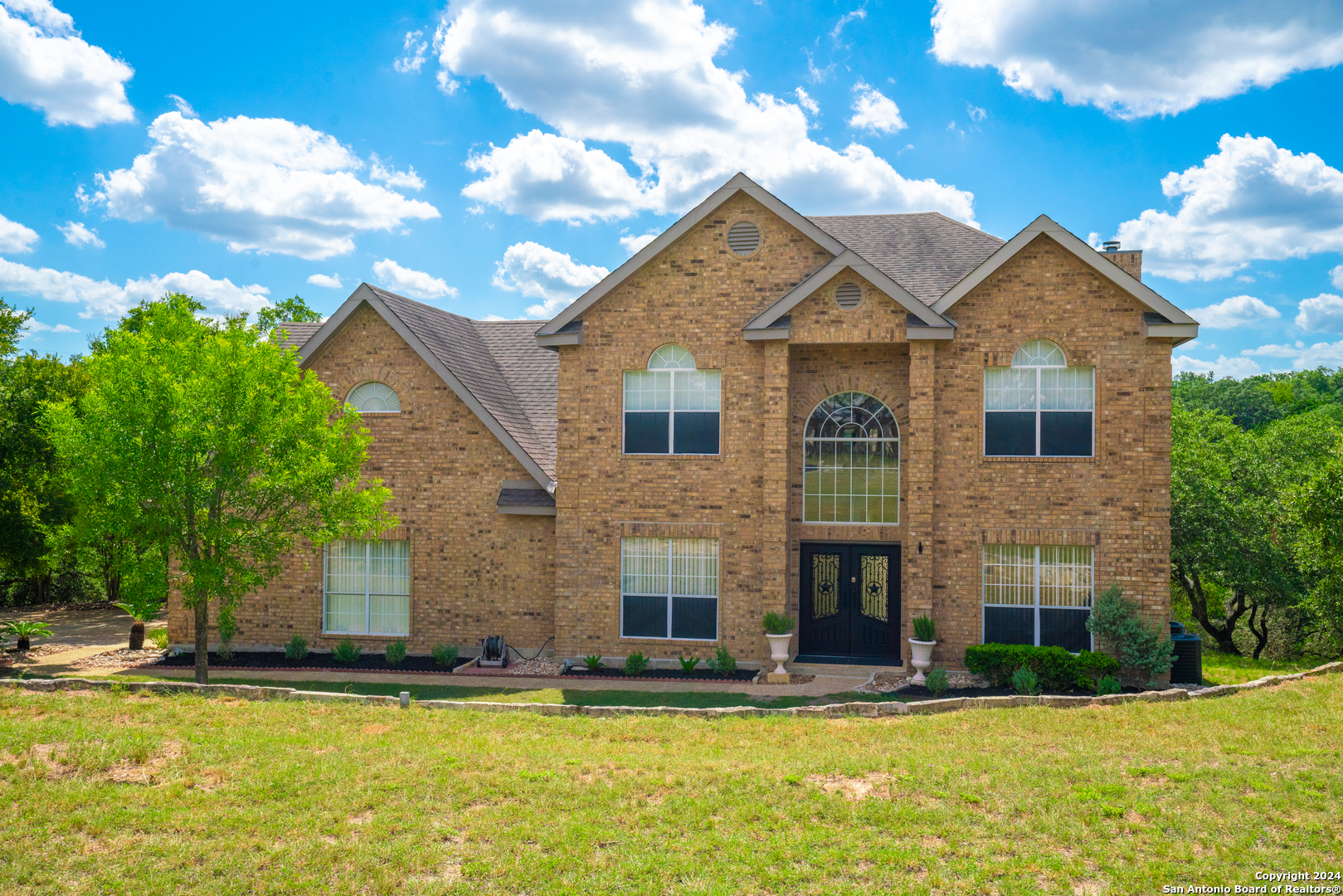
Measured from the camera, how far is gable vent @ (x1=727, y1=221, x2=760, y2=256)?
689 inches

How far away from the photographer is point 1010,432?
54.4 ft

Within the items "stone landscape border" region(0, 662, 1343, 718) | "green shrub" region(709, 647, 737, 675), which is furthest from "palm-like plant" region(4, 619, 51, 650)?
"green shrub" region(709, 647, 737, 675)

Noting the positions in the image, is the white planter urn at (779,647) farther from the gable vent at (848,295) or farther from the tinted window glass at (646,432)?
the gable vent at (848,295)

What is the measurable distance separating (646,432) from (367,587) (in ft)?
23.3

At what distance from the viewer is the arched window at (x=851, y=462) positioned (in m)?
17.5

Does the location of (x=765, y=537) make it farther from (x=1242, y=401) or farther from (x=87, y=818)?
(x=1242, y=401)

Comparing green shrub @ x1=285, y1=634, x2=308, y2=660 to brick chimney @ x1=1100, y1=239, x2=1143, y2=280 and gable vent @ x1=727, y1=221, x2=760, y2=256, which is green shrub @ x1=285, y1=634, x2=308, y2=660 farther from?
brick chimney @ x1=1100, y1=239, x2=1143, y2=280

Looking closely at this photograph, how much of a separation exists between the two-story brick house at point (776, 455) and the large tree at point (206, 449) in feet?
10.5

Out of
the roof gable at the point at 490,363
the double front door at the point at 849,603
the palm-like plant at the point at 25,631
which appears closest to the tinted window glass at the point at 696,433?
the double front door at the point at 849,603

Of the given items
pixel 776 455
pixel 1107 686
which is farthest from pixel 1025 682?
pixel 776 455

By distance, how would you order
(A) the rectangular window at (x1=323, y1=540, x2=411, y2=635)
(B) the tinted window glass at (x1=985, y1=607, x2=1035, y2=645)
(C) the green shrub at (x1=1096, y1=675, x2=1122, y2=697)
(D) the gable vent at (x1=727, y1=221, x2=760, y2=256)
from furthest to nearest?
(A) the rectangular window at (x1=323, y1=540, x2=411, y2=635), (D) the gable vent at (x1=727, y1=221, x2=760, y2=256), (B) the tinted window glass at (x1=985, y1=607, x2=1035, y2=645), (C) the green shrub at (x1=1096, y1=675, x2=1122, y2=697)

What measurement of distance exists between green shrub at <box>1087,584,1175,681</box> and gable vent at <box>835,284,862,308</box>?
7.01 m

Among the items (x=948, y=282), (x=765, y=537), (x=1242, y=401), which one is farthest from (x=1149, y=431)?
(x=1242, y=401)

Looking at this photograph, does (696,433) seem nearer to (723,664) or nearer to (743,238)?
(743,238)
